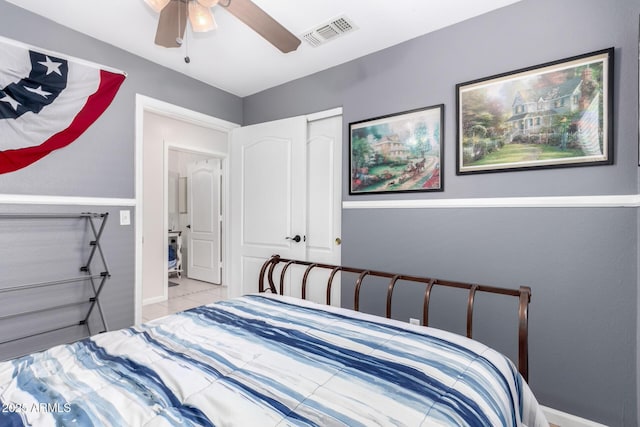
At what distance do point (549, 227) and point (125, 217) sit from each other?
2.94m

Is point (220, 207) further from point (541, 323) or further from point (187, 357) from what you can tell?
point (541, 323)

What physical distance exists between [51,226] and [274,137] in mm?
1826

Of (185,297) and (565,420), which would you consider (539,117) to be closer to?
(565,420)

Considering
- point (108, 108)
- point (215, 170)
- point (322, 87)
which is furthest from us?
point (215, 170)

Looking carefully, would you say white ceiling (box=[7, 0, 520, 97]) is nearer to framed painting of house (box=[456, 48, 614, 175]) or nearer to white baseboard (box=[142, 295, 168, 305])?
framed painting of house (box=[456, 48, 614, 175])

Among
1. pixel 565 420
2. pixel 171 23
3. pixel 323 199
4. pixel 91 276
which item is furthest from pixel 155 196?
pixel 565 420

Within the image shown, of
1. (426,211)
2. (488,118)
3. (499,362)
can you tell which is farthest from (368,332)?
(488,118)

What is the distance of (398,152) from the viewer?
230 centimetres

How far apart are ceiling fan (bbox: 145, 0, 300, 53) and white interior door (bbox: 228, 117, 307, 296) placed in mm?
1110

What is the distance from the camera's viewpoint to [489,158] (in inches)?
75.9

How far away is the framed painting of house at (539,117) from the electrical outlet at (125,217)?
2.52m

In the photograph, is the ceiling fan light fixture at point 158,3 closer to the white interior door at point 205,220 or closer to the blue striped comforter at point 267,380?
the blue striped comforter at point 267,380

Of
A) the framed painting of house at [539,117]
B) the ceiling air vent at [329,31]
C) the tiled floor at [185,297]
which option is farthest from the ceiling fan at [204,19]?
the tiled floor at [185,297]

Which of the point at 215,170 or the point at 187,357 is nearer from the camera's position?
the point at 187,357
